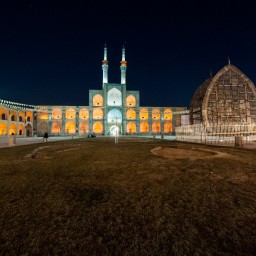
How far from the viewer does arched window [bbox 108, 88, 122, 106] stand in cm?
5284

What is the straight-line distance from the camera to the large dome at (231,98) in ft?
51.9

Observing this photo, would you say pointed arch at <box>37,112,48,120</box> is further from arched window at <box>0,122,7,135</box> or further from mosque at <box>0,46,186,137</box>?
arched window at <box>0,122,7,135</box>

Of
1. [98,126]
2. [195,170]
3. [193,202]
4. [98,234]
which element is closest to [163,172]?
[195,170]

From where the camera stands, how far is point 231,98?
1628 cm

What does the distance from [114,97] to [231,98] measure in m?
40.0

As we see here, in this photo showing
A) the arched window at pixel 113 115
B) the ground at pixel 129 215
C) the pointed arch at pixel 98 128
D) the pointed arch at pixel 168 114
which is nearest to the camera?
the ground at pixel 129 215

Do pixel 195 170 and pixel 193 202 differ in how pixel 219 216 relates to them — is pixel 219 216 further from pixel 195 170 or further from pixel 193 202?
pixel 195 170

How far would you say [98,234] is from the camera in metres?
2.02

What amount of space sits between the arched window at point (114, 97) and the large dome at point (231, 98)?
38.4m

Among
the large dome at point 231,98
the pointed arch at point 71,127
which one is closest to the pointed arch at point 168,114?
the pointed arch at point 71,127

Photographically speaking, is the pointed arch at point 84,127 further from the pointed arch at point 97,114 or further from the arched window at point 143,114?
the arched window at point 143,114

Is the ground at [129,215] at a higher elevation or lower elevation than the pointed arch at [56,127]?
lower

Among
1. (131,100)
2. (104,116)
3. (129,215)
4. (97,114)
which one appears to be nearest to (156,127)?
(131,100)

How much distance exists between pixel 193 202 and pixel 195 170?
224cm
